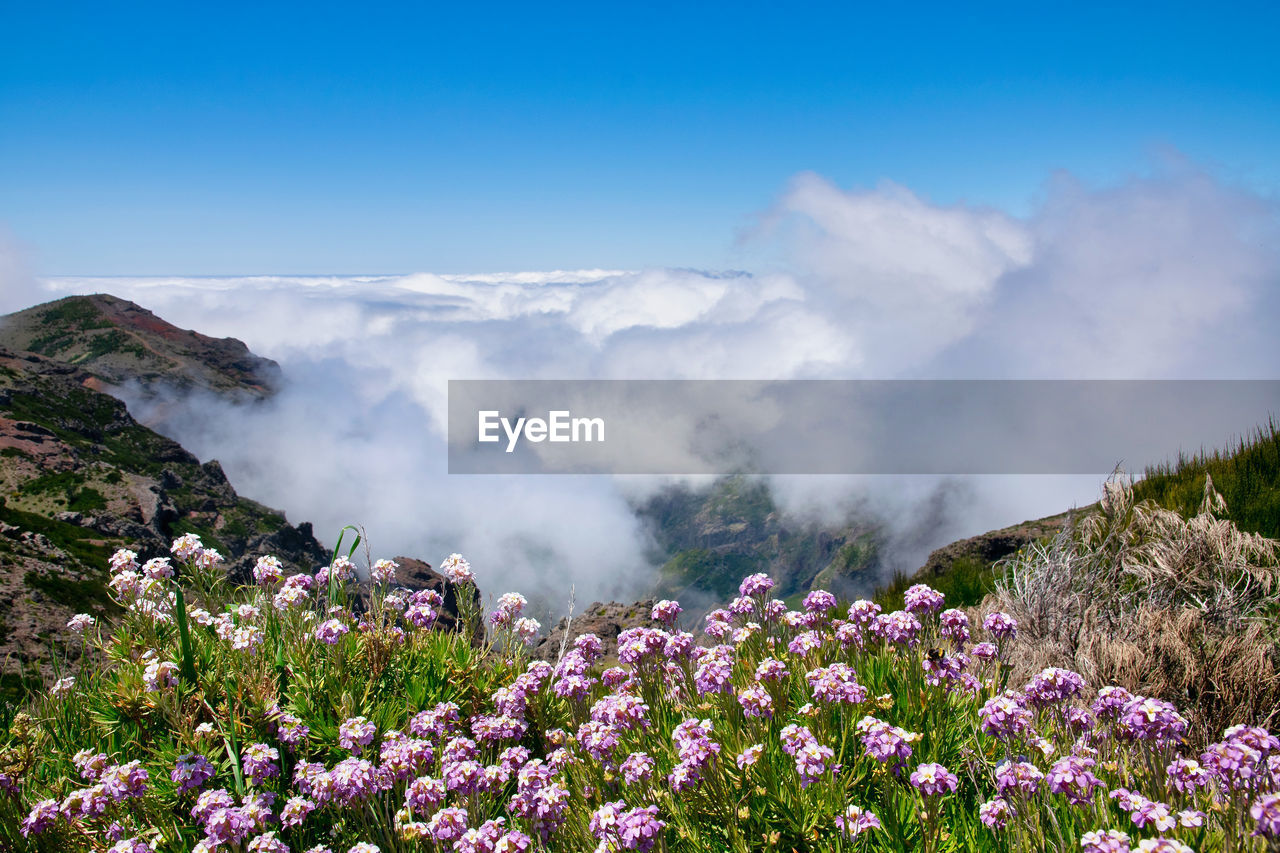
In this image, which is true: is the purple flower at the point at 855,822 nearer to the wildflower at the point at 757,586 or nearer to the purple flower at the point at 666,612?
the wildflower at the point at 757,586

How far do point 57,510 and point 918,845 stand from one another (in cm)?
7631

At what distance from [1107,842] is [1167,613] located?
475 centimetres

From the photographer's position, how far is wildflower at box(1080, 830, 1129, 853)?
9.40ft

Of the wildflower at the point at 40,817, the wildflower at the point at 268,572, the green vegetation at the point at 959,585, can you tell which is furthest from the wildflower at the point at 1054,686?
the wildflower at the point at 268,572

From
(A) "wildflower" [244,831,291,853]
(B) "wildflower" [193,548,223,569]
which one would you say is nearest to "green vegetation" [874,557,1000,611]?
(A) "wildflower" [244,831,291,853]

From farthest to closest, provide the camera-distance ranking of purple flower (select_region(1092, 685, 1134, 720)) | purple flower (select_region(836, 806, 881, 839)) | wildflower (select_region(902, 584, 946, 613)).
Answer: wildflower (select_region(902, 584, 946, 613)), purple flower (select_region(1092, 685, 1134, 720)), purple flower (select_region(836, 806, 881, 839))

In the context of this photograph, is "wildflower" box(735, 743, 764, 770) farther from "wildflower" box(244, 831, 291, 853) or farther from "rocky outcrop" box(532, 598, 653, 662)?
"rocky outcrop" box(532, 598, 653, 662)

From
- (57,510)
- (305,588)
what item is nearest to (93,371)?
(57,510)

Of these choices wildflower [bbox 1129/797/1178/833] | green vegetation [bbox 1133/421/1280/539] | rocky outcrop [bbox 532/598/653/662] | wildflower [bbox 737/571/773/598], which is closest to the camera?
wildflower [bbox 1129/797/1178/833]

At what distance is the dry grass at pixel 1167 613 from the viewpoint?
5684 millimetres

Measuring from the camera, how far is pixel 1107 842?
2906 millimetres

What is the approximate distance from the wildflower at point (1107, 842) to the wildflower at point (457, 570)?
16.6 ft

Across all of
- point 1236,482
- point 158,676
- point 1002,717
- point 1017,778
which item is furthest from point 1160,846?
point 1236,482

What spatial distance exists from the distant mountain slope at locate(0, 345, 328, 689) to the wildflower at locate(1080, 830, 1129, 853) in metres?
7.73
